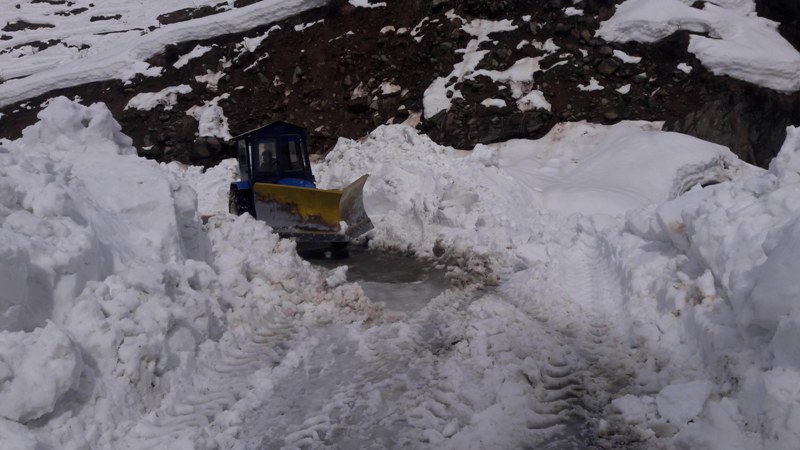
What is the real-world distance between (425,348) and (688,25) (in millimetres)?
12826

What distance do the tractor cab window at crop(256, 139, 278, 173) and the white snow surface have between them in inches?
121

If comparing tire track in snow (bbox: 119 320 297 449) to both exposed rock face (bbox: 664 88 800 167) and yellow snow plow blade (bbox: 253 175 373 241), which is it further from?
exposed rock face (bbox: 664 88 800 167)

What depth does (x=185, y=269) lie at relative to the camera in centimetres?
573

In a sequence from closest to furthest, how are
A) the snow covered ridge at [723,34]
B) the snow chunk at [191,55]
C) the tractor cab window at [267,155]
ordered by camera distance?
1. the tractor cab window at [267,155]
2. the snow covered ridge at [723,34]
3. the snow chunk at [191,55]

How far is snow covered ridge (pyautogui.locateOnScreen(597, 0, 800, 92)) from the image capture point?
45.3 feet

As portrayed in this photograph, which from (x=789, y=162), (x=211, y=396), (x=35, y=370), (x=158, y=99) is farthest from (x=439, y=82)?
(x=35, y=370)

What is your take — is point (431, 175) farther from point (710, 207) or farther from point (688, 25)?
point (688, 25)

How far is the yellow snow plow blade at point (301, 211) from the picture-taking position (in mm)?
9805

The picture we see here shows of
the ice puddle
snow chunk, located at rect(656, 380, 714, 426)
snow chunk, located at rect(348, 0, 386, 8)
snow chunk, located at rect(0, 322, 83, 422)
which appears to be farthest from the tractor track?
snow chunk, located at rect(348, 0, 386, 8)

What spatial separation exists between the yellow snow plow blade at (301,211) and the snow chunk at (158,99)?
33.4 feet

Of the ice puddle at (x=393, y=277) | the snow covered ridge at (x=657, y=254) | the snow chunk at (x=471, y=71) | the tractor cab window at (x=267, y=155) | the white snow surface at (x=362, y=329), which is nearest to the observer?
the snow covered ridge at (x=657, y=254)

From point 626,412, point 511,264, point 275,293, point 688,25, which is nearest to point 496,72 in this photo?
point 688,25

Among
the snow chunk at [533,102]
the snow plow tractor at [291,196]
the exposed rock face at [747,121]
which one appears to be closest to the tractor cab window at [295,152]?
the snow plow tractor at [291,196]

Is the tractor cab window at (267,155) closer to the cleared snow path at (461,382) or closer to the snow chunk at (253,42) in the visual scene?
the cleared snow path at (461,382)
